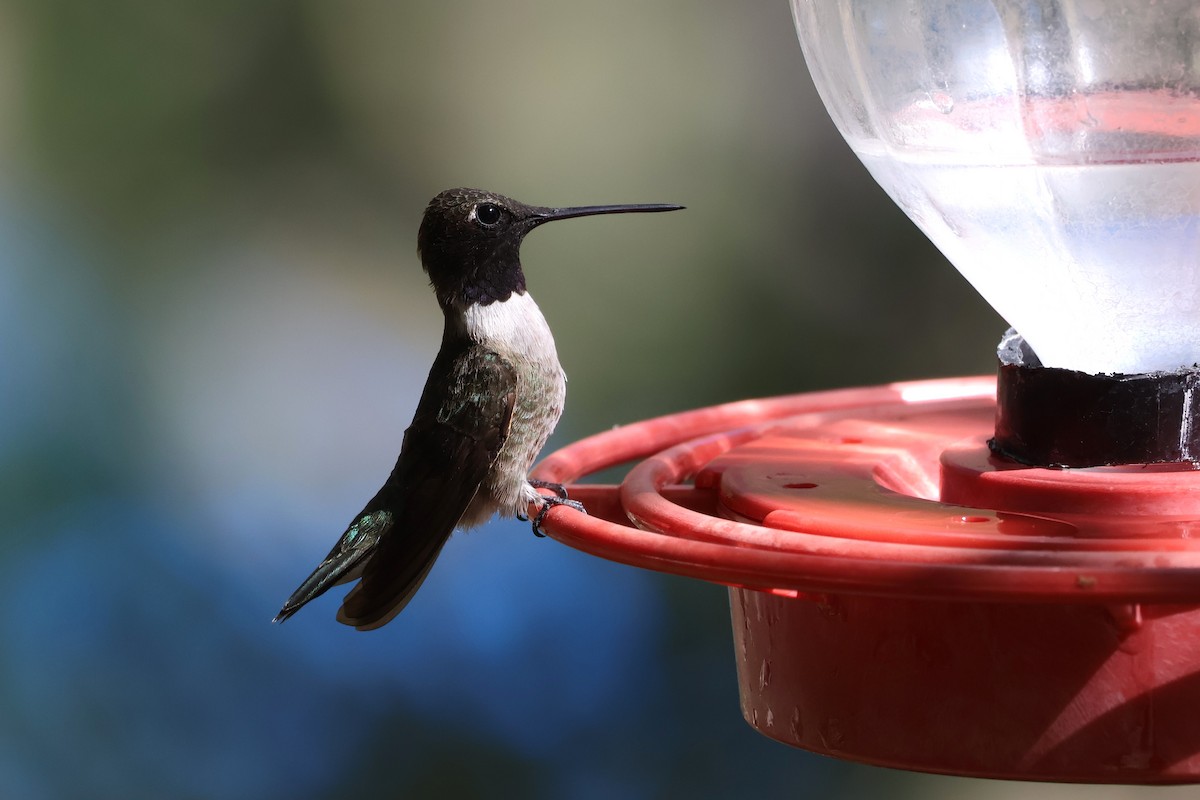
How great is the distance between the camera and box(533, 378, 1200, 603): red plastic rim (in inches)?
53.8

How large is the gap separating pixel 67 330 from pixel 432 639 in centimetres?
173

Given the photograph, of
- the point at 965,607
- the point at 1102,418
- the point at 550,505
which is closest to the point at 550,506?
the point at 550,505

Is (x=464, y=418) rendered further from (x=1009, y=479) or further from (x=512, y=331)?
(x=1009, y=479)

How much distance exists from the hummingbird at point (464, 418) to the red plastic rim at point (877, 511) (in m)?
0.52

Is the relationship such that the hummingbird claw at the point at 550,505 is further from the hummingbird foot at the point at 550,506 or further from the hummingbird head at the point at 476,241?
the hummingbird head at the point at 476,241

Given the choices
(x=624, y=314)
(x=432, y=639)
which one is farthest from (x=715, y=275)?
(x=432, y=639)

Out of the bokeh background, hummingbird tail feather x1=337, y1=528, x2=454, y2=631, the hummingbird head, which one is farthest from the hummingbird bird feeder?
the bokeh background

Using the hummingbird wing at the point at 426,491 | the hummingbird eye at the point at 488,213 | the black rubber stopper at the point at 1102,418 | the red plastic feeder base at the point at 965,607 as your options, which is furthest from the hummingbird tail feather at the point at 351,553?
the black rubber stopper at the point at 1102,418

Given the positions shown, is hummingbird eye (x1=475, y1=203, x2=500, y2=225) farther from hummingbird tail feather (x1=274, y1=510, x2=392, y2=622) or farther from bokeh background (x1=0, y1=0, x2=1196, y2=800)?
bokeh background (x1=0, y1=0, x2=1196, y2=800)

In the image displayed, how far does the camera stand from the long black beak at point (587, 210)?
2535mm

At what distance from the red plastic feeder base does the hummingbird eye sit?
3.99 ft

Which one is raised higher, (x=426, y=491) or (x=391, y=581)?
(x=426, y=491)

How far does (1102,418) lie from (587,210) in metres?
1.08

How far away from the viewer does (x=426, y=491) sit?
2834mm
